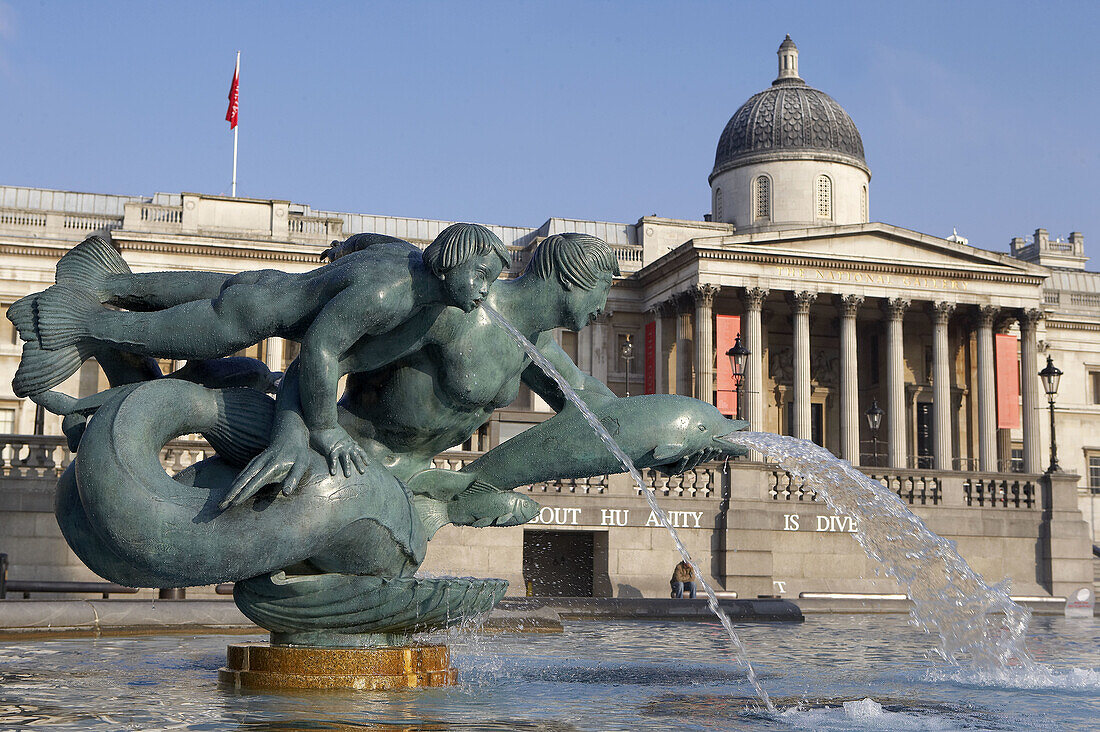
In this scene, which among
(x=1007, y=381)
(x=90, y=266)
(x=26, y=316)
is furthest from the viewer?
(x=1007, y=381)

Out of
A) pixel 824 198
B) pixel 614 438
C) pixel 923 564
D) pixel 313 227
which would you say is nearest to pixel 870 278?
pixel 824 198

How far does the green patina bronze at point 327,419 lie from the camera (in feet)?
16.3

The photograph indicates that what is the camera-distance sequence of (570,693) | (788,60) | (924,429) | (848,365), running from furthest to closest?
1. (788,60)
2. (924,429)
3. (848,365)
4. (570,693)

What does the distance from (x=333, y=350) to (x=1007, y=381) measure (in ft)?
166

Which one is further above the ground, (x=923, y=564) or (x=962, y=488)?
Result: (x=962, y=488)

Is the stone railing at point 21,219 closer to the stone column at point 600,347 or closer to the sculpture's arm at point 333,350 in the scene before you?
the stone column at point 600,347

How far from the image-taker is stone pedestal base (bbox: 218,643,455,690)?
17.7 feet

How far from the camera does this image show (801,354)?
165 feet

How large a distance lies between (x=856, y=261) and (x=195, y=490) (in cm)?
4728

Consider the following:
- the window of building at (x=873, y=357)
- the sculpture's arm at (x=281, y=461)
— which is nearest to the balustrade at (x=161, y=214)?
the window of building at (x=873, y=357)

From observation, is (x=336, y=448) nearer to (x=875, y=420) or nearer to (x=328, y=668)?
(x=328, y=668)

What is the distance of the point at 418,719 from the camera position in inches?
180

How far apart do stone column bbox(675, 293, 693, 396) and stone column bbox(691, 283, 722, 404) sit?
155cm

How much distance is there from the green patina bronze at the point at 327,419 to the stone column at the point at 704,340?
42.7 metres
